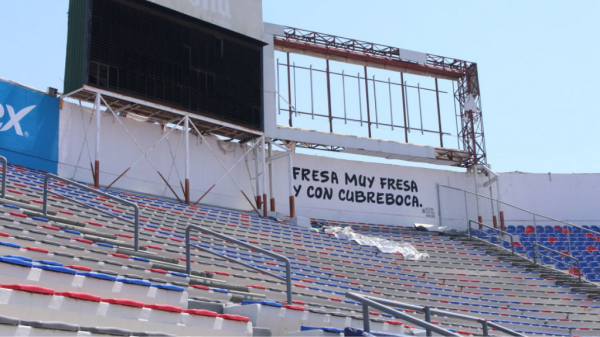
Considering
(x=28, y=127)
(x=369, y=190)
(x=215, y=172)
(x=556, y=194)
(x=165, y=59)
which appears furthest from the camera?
Result: (x=556, y=194)

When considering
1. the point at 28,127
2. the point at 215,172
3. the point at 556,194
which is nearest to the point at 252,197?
the point at 215,172

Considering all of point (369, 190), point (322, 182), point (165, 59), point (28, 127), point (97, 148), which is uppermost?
point (165, 59)

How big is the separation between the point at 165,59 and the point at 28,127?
3.57 m

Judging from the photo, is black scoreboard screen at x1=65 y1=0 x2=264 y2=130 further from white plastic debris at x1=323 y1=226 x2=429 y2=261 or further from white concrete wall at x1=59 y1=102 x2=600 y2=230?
white plastic debris at x1=323 y1=226 x2=429 y2=261

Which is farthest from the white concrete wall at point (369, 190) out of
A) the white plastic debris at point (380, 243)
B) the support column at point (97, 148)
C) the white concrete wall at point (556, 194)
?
the support column at point (97, 148)

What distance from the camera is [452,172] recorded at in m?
25.2

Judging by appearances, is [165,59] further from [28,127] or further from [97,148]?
[28,127]

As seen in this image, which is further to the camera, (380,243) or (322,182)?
(322,182)

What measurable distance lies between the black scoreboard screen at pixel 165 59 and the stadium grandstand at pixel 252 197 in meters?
0.05

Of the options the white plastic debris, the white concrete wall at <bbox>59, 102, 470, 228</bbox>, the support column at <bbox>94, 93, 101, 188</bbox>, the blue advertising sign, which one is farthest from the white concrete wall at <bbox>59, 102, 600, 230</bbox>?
the white plastic debris

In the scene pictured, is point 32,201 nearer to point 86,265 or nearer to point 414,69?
point 86,265

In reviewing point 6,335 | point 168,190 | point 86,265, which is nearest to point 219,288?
point 86,265

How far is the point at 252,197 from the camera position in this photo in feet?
68.9

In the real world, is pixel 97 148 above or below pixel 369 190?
below
